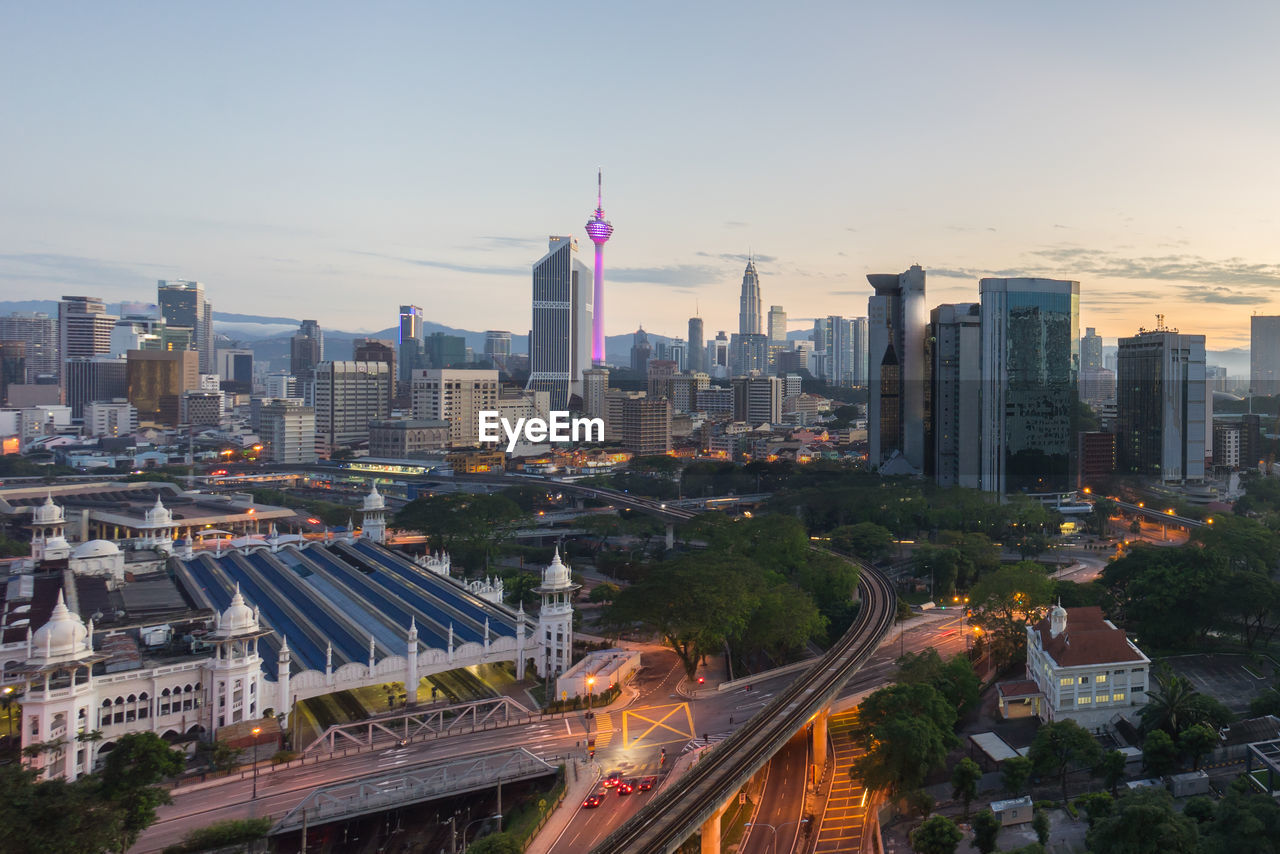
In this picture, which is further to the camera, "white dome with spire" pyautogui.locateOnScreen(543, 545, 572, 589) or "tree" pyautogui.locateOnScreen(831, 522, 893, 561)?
"tree" pyautogui.locateOnScreen(831, 522, 893, 561)

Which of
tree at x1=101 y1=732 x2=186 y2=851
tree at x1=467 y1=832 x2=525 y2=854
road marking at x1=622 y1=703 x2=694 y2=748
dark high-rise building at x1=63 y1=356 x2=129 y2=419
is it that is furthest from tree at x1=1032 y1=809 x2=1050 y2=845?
dark high-rise building at x1=63 y1=356 x2=129 y2=419

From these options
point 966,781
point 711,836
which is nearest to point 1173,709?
point 966,781

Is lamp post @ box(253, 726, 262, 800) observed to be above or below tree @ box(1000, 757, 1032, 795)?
above

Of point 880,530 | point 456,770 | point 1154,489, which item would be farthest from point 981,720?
point 1154,489

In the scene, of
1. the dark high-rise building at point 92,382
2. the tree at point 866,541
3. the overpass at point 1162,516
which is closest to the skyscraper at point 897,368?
the overpass at point 1162,516

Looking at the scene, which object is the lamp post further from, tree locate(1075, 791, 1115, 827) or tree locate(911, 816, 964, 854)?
tree locate(1075, 791, 1115, 827)

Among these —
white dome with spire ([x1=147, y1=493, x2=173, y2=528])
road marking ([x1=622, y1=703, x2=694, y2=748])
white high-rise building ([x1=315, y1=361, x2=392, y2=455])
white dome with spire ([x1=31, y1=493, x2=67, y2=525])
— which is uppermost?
white high-rise building ([x1=315, y1=361, x2=392, y2=455])

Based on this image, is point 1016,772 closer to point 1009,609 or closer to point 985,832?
point 985,832

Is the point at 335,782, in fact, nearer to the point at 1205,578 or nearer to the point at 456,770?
the point at 456,770
